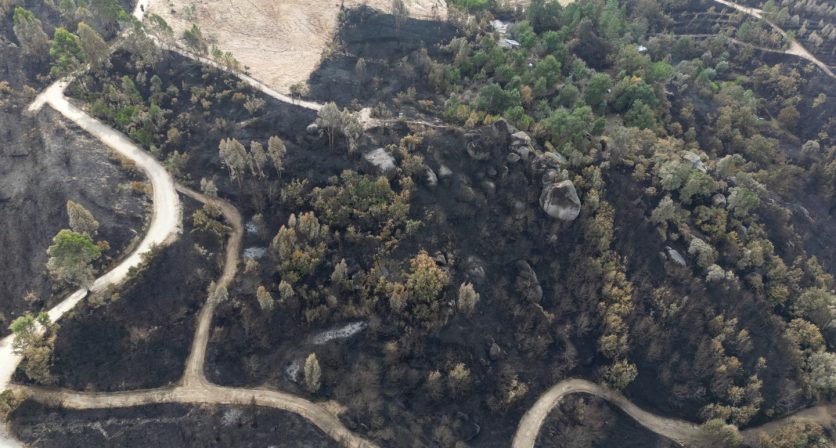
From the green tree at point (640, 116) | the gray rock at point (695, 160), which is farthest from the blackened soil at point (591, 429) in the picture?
the green tree at point (640, 116)

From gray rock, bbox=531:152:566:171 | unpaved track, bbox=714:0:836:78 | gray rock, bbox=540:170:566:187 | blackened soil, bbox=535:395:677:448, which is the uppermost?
unpaved track, bbox=714:0:836:78

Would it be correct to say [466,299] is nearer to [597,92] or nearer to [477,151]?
[477,151]

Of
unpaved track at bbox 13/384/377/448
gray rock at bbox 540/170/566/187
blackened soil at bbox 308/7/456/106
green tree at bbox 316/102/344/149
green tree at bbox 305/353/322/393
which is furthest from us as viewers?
blackened soil at bbox 308/7/456/106

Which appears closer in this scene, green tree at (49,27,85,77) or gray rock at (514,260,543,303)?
gray rock at (514,260,543,303)

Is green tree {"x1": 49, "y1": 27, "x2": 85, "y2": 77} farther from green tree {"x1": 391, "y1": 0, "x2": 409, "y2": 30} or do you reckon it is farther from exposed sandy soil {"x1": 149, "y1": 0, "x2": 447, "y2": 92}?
green tree {"x1": 391, "y1": 0, "x2": 409, "y2": 30}

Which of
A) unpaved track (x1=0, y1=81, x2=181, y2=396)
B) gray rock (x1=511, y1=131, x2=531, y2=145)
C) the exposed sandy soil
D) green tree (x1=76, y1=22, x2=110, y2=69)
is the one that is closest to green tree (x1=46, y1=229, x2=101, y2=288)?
unpaved track (x1=0, y1=81, x2=181, y2=396)

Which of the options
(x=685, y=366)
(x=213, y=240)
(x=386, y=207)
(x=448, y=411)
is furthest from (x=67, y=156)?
(x=685, y=366)
